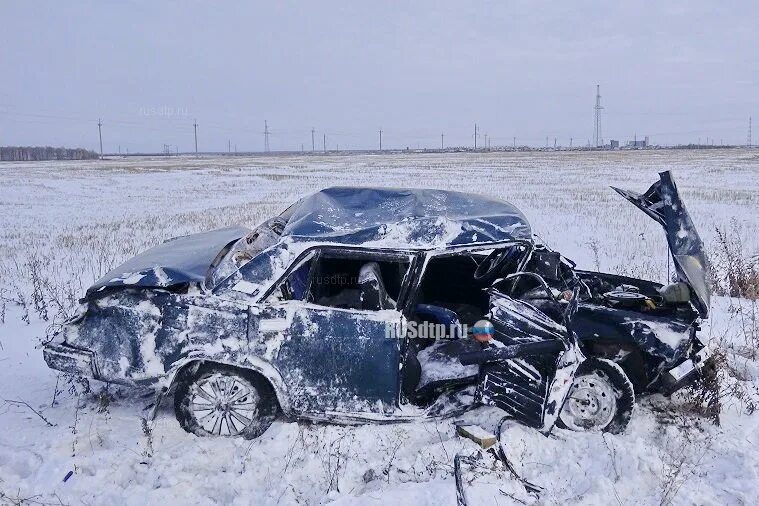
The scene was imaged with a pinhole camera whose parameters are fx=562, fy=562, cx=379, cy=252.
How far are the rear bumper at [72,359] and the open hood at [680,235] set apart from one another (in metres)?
4.20

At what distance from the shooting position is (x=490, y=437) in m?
3.75

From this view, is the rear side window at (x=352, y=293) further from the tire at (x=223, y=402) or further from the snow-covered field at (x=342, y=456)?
the snow-covered field at (x=342, y=456)

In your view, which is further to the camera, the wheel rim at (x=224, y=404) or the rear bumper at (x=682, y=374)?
the rear bumper at (x=682, y=374)

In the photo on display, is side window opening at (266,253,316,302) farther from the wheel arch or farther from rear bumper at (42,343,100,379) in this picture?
rear bumper at (42,343,100,379)

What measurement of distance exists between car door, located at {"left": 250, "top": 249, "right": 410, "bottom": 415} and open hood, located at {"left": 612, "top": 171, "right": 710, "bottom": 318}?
6.96 feet

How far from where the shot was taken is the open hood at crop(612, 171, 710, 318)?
13.2ft

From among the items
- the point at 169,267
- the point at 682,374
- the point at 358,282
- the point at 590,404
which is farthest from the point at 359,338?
the point at 682,374

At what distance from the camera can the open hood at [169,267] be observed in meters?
3.89

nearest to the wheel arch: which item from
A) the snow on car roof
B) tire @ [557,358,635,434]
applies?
the snow on car roof

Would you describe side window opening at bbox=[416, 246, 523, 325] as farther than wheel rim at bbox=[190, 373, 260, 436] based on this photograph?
Yes

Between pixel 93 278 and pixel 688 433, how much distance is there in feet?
25.3

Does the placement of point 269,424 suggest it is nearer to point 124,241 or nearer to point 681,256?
point 681,256

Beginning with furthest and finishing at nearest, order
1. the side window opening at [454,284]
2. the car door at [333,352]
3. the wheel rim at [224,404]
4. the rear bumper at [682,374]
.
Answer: the side window opening at [454,284], the rear bumper at [682,374], the wheel rim at [224,404], the car door at [333,352]

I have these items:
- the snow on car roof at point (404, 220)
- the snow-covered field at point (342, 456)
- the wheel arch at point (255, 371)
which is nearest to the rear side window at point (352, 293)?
the snow on car roof at point (404, 220)
